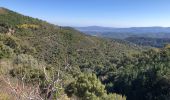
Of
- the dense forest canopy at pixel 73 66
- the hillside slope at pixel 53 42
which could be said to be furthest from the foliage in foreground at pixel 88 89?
the hillside slope at pixel 53 42

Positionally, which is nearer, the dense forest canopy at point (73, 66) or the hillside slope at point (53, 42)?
the dense forest canopy at point (73, 66)

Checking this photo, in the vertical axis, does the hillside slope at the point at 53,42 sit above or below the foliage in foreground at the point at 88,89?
below

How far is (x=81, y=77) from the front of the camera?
27172mm

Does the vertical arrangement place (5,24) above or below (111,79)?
above

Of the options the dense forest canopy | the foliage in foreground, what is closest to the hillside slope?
the dense forest canopy

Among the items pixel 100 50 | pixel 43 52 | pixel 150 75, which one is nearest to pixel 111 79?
pixel 150 75

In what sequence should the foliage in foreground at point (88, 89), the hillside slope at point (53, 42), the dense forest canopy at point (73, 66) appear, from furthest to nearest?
1. the hillside slope at point (53, 42)
2. the foliage in foreground at point (88, 89)
3. the dense forest canopy at point (73, 66)

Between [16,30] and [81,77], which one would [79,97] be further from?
[16,30]

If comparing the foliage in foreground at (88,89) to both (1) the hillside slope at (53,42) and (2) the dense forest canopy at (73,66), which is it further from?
(1) the hillside slope at (53,42)

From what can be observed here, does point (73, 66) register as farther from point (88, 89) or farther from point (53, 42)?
point (88, 89)

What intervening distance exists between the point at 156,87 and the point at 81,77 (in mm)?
17047

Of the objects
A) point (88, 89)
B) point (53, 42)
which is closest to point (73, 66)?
point (53, 42)

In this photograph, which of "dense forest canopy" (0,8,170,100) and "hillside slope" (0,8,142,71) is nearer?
"dense forest canopy" (0,8,170,100)

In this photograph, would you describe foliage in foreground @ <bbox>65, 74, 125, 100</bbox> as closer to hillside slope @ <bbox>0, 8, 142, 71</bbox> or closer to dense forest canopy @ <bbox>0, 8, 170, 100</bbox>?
dense forest canopy @ <bbox>0, 8, 170, 100</bbox>
